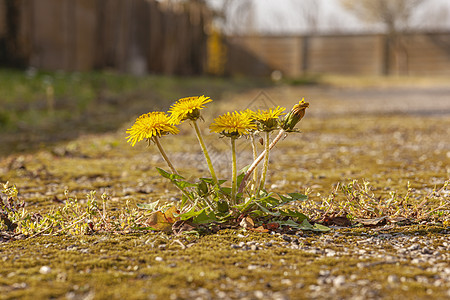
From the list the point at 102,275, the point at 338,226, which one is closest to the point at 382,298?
the point at 338,226

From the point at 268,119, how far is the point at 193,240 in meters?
0.54

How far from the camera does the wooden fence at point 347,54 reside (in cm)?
1973

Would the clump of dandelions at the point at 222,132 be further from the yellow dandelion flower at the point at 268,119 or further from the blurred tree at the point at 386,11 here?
the blurred tree at the point at 386,11

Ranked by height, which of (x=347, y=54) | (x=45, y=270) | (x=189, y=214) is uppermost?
(x=347, y=54)

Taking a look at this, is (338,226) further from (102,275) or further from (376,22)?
(376,22)

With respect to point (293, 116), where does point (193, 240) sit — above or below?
below

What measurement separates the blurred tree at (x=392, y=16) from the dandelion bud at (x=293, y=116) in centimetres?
1962

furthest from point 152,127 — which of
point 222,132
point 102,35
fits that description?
point 102,35

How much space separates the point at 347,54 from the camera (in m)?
19.9

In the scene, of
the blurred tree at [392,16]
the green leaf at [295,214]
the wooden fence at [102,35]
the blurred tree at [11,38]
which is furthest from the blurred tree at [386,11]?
the green leaf at [295,214]

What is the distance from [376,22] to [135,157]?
21.5m

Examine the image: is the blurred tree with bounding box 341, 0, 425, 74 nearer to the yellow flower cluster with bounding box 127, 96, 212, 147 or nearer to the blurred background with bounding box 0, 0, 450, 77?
the blurred background with bounding box 0, 0, 450, 77

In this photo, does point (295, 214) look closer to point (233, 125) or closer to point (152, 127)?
point (233, 125)

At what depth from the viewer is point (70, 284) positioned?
55.2 inches
